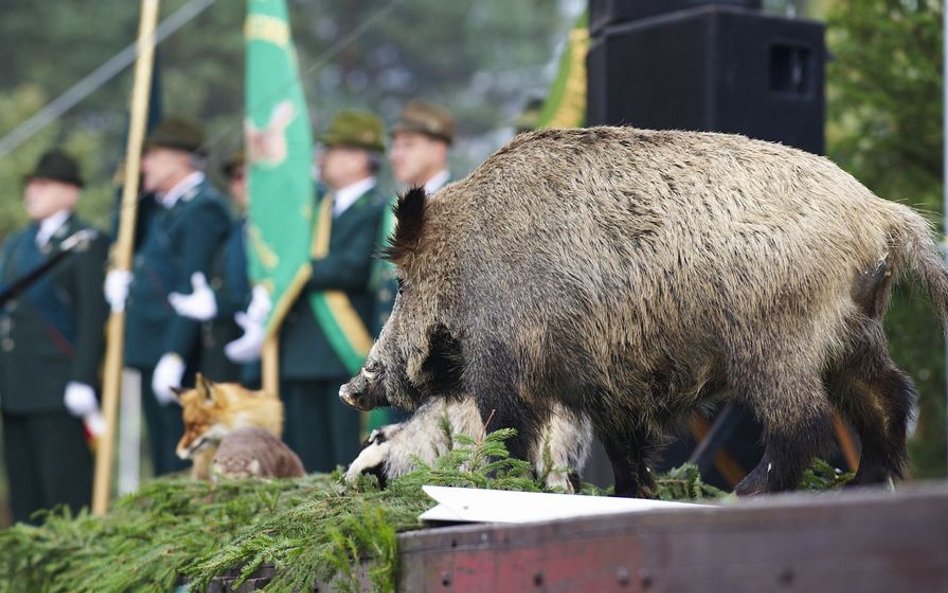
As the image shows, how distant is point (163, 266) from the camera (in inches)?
392

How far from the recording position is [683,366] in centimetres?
378

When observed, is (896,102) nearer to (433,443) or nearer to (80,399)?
(80,399)

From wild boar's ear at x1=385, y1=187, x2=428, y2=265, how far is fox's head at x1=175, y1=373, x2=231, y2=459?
2.88 meters

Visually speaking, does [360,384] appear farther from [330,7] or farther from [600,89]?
[330,7]

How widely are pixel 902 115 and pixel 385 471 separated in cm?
582

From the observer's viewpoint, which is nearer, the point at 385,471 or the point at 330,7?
the point at 385,471

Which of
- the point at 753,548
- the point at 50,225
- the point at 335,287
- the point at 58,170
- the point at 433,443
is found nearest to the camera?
the point at 753,548

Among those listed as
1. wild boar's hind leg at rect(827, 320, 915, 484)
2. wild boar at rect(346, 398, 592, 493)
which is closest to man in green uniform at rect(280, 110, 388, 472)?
wild boar at rect(346, 398, 592, 493)

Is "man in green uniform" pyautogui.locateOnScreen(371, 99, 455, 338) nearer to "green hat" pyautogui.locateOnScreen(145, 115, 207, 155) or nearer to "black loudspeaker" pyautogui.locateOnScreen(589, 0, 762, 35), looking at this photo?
"green hat" pyautogui.locateOnScreen(145, 115, 207, 155)

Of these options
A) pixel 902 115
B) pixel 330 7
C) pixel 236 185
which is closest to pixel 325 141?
pixel 236 185

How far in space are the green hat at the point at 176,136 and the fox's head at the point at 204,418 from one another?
322 cm

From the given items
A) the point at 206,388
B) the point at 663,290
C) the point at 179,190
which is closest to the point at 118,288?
the point at 179,190

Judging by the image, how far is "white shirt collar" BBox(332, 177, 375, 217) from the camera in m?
9.17

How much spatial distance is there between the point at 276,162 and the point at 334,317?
93 centimetres
